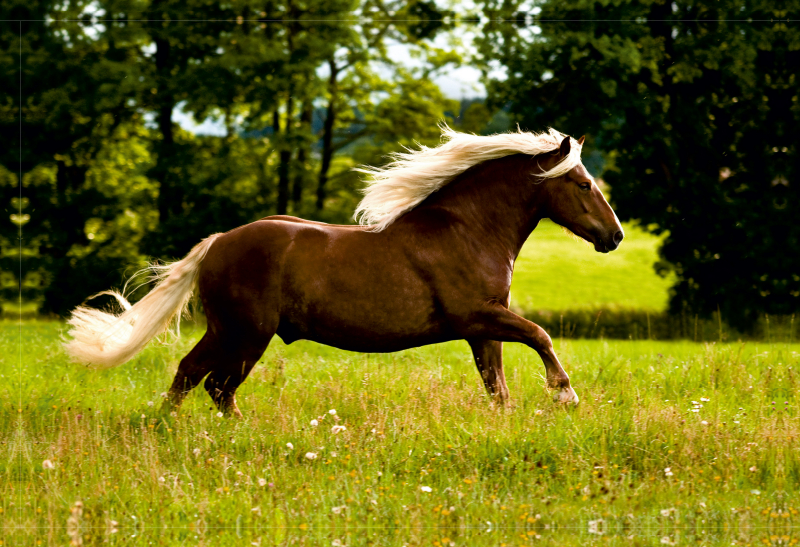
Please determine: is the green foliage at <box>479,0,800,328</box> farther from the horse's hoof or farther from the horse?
the horse's hoof

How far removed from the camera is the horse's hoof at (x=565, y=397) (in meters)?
5.65

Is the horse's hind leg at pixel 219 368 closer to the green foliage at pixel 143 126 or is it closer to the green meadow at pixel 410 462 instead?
the green meadow at pixel 410 462

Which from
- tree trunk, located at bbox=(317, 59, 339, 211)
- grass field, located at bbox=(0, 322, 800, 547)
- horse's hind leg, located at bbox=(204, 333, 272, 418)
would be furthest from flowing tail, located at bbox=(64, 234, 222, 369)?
tree trunk, located at bbox=(317, 59, 339, 211)

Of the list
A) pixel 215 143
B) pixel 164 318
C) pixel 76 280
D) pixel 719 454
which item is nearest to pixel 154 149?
pixel 215 143

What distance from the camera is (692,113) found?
15406mm

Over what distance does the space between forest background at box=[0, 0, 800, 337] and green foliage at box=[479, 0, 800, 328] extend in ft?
0.13

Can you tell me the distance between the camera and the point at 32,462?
16.5 ft

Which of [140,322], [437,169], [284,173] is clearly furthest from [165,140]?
[437,169]

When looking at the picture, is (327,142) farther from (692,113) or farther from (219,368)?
(219,368)

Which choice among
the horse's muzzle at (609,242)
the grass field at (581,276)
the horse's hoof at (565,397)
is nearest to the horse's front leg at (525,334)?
the horse's hoof at (565,397)

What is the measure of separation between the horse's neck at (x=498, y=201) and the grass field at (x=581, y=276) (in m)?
16.2

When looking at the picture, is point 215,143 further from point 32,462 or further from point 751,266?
point 32,462

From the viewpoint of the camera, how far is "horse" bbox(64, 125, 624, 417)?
19.0 feet

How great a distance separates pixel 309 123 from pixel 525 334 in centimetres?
1443
